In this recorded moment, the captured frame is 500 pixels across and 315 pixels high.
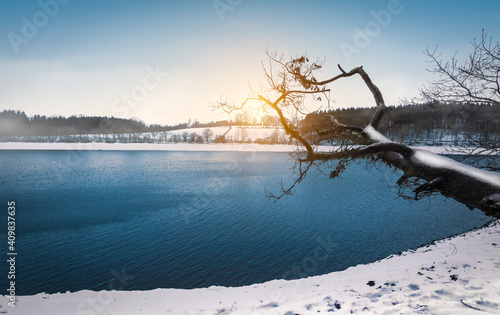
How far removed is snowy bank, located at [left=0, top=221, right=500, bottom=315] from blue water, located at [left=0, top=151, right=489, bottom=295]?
244cm

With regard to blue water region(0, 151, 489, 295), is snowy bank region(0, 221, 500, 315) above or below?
above

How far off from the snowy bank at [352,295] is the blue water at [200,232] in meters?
2.44

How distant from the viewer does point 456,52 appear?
18.5ft

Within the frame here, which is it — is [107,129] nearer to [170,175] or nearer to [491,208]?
[170,175]

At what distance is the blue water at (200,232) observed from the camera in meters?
11.6

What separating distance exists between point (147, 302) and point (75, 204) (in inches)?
767

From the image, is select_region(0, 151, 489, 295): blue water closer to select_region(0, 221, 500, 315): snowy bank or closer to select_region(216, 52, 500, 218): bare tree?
select_region(0, 221, 500, 315): snowy bank

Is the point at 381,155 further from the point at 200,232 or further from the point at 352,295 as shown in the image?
the point at 200,232

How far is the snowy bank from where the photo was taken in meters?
5.60

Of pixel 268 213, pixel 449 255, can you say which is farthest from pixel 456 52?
pixel 268 213

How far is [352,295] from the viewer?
6.90m

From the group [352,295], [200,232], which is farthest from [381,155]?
[200,232]

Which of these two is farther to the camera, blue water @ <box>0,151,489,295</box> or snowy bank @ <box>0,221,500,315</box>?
blue water @ <box>0,151,489,295</box>

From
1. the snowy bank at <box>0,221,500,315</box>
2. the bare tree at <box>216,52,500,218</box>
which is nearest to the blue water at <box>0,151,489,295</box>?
the snowy bank at <box>0,221,500,315</box>
